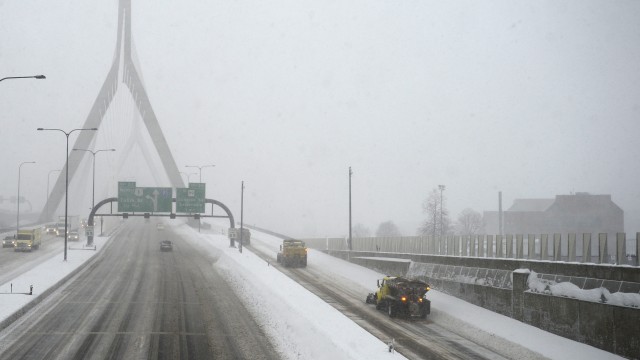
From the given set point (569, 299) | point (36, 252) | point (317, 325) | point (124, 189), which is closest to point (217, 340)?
point (317, 325)

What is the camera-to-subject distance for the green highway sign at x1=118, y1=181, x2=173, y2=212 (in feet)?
228

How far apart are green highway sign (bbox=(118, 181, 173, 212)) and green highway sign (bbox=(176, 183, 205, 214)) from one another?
197cm

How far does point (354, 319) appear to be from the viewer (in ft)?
94.6

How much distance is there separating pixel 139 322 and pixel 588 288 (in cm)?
1977

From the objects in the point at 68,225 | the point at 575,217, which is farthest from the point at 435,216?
the point at 68,225

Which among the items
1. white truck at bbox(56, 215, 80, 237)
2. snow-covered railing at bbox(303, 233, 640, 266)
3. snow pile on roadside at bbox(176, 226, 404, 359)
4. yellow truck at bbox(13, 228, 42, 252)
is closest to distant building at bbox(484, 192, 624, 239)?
snow-covered railing at bbox(303, 233, 640, 266)

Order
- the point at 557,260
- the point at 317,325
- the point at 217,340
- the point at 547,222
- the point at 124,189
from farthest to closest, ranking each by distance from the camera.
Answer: the point at 547,222 < the point at 124,189 < the point at 557,260 < the point at 317,325 < the point at 217,340

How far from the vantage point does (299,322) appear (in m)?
26.3

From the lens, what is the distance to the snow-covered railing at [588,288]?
21344mm

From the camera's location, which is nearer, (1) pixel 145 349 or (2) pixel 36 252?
(1) pixel 145 349

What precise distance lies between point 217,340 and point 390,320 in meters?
9.94

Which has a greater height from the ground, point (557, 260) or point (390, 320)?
point (557, 260)

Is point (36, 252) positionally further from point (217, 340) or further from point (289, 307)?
point (217, 340)

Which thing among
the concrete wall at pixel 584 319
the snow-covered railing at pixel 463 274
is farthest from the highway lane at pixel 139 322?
the snow-covered railing at pixel 463 274
